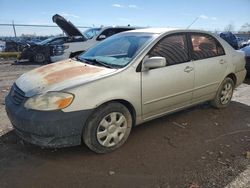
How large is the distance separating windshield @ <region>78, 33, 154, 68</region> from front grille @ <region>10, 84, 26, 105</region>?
3.68 ft

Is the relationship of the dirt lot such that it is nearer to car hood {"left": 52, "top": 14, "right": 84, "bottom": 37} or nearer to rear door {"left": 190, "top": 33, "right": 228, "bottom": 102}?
rear door {"left": 190, "top": 33, "right": 228, "bottom": 102}

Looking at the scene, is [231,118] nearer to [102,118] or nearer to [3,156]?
[102,118]

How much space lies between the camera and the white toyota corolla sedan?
3.05 meters

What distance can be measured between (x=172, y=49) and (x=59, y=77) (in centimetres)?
179

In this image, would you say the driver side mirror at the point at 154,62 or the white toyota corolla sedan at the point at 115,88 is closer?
the white toyota corolla sedan at the point at 115,88

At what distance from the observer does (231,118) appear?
15.8 feet

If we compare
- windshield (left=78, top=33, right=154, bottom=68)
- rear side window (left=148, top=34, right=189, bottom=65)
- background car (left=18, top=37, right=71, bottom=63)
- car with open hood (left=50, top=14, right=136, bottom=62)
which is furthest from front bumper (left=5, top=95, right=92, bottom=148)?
background car (left=18, top=37, right=71, bottom=63)

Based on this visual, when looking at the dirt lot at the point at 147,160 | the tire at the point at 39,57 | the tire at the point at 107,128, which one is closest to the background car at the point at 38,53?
the tire at the point at 39,57

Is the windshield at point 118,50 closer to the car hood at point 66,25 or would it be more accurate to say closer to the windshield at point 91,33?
the car hood at point 66,25

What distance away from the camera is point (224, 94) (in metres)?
5.15

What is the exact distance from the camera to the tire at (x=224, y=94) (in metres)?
5.04

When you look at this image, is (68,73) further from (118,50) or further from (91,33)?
(91,33)

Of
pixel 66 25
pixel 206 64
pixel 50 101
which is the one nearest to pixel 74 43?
pixel 66 25

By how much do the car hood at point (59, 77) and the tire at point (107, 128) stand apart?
0.43 m
